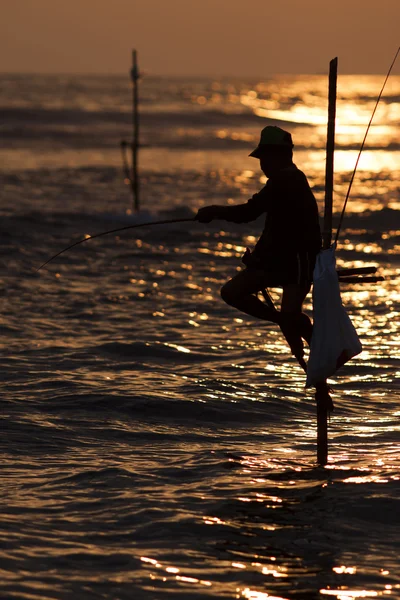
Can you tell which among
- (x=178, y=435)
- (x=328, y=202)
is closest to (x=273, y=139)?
(x=328, y=202)

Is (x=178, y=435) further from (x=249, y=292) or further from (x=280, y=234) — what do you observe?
(x=280, y=234)

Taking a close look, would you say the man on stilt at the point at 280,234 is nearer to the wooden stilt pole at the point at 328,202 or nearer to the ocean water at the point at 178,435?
the wooden stilt pole at the point at 328,202

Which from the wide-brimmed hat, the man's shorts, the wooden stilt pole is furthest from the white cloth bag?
the wide-brimmed hat

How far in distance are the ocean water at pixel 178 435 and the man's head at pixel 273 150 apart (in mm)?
2091

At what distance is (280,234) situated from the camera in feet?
24.6

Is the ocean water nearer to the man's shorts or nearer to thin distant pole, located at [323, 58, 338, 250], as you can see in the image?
the man's shorts

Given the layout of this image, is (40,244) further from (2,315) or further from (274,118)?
(274,118)

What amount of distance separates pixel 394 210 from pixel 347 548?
21.2 meters

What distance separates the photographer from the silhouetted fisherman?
7.40 metres

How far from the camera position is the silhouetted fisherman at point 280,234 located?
740 cm

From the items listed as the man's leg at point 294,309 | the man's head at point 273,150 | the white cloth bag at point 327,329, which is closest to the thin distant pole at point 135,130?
the man's head at point 273,150

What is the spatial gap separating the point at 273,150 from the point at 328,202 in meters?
0.51

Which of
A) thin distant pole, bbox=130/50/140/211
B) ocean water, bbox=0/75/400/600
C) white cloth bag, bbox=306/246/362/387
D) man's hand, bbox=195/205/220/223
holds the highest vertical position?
thin distant pole, bbox=130/50/140/211

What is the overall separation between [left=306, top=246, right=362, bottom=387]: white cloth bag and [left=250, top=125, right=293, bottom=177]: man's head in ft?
2.33
